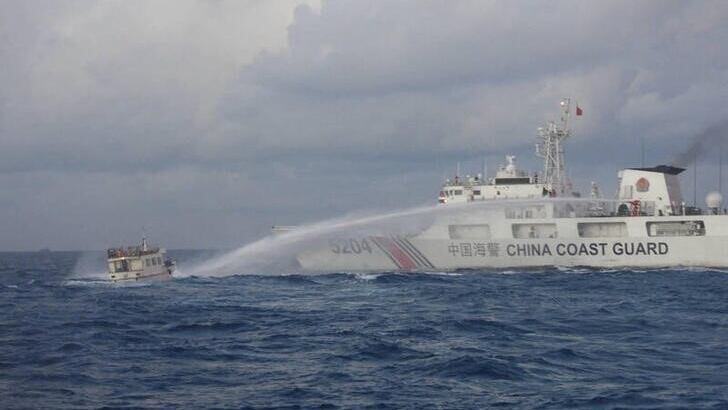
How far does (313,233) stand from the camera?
61062 mm

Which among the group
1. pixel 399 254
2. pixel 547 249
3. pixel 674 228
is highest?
pixel 674 228

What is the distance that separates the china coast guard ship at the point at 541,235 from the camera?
2269 inches

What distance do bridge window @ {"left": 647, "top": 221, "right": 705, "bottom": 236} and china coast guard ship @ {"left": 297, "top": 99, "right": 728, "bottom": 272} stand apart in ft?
0.22

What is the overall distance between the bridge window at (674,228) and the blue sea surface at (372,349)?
1802 cm

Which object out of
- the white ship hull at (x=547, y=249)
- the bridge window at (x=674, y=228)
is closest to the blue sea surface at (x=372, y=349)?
the white ship hull at (x=547, y=249)

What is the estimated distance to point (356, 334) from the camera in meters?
25.2

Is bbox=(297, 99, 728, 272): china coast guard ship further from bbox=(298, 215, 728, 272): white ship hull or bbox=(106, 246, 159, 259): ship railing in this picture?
bbox=(106, 246, 159, 259): ship railing

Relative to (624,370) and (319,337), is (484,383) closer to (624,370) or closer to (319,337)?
(624,370)

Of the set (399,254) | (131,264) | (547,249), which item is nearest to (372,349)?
(131,264)

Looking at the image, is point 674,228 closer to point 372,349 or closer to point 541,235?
point 541,235

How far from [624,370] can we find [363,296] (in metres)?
21.6

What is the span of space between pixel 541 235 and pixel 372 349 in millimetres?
39536

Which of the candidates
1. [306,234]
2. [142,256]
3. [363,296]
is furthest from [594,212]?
[142,256]

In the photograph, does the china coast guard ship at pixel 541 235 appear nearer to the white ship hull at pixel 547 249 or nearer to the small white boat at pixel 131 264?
the white ship hull at pixel 547 249
